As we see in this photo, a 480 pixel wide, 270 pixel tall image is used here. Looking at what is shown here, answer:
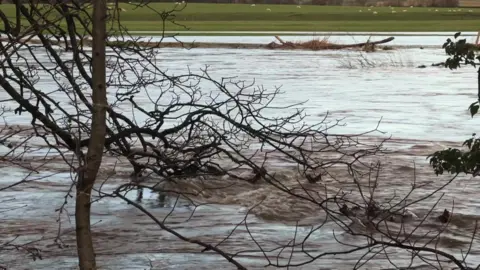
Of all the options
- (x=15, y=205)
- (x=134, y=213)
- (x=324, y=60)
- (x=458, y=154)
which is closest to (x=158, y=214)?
(x=134, y=213)

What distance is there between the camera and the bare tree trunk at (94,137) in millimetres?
4875

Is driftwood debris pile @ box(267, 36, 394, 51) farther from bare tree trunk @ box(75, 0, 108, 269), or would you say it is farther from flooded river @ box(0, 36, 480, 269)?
bare tree trunk @ box(75, 0, 108, 269)

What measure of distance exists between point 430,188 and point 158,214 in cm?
312

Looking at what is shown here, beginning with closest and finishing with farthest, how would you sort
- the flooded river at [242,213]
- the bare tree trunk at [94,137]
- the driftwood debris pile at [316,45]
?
1. the bare tree trunk at [94,137]
2. the flooded river at [242,213]
3. the driftwood debris pile at [316,45]

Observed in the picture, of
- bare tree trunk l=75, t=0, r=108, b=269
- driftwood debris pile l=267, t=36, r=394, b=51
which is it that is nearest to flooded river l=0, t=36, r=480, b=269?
bare tree trunk l=75, t=0, r=108, b=269

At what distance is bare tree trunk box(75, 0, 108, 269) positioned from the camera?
16.0 ft

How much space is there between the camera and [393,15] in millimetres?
104938

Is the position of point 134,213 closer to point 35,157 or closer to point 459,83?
point 35,157

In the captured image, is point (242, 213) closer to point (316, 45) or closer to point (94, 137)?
point (94, 137)

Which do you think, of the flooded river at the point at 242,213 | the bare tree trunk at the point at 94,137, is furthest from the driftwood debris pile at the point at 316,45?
the bare tree trunk at the point at 94,137

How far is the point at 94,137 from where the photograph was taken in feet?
16.3

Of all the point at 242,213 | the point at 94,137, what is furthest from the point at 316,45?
the point at 94,137

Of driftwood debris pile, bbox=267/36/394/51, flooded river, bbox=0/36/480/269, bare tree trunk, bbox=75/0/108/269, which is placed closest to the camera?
bare tree trunk, bbox=75/0/108/269

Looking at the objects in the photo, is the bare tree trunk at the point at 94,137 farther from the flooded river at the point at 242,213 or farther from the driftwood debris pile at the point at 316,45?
the driftwood debris pile at the point at 316,45
